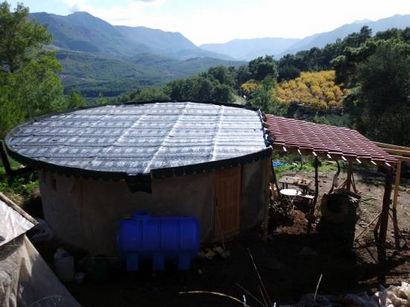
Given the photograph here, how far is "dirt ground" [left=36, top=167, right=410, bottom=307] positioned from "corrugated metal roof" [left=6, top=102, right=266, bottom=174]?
265cm

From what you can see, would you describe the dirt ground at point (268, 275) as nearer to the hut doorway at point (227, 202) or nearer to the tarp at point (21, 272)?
the hut doorway at point (227, 202)

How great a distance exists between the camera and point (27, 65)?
3916 centimetres

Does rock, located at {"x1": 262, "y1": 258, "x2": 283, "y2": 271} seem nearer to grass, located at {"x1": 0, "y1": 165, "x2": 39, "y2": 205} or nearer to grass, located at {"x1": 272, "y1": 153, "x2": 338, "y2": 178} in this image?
grass, located at {"x1": 0, "y1": 165, "x2": 39, "y2": 205}

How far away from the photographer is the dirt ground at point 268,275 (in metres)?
9.76

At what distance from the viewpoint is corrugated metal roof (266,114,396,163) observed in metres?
12.0

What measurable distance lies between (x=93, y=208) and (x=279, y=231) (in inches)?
224

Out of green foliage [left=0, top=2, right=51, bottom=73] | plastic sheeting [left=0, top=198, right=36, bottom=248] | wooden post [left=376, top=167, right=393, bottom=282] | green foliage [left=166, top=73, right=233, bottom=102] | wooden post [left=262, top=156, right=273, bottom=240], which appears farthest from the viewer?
green foliage [left=166, top=73, right=233, bottom=102]

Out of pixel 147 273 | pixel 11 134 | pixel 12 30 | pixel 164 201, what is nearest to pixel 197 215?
pixel 164 201

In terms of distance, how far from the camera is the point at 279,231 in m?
13.4

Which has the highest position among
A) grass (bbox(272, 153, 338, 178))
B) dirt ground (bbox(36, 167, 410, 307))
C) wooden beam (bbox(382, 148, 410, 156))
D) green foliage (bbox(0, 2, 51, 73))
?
green foliage (bbox(0, 2, 51, 73))

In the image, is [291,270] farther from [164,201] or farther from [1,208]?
[1,208]

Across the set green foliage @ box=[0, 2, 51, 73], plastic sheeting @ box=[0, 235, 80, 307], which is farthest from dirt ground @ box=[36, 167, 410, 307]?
green foliage @ box=[0, 2, 51, 73]

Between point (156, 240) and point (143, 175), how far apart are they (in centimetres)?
156

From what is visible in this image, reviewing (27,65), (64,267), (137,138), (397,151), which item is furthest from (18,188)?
(27,65)
